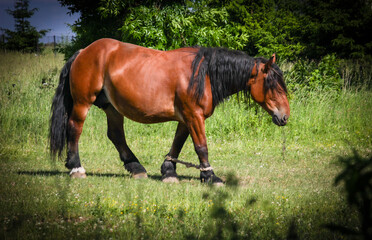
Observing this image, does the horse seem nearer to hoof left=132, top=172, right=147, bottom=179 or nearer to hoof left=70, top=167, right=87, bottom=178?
hoof left=70, top=167, right=87, bottom=178

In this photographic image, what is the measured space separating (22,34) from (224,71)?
86.0 feet

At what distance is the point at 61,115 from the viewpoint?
591 cm

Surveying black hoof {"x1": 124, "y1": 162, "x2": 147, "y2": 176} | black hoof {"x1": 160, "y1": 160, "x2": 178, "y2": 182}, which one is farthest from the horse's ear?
black hoof {"x1": 124, "y1": 162, "x2": 147, "y2": 176}

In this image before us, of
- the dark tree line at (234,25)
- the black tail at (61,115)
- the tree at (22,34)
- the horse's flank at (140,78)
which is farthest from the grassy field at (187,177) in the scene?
the tree at (22,34)

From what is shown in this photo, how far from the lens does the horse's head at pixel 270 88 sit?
5.24 m

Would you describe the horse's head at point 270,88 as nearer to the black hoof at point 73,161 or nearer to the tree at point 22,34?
the black hoof at point 73,161

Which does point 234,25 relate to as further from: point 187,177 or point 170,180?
point 170,180

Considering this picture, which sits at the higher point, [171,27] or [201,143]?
[171,27]

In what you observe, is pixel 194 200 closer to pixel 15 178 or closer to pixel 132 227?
pixel 132 227

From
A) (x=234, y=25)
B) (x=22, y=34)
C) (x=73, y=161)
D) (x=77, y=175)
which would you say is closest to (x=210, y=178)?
(x=77, y=175)

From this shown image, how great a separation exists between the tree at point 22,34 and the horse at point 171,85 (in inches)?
900

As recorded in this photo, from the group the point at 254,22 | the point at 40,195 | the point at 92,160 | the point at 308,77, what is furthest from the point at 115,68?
the point at 254,22

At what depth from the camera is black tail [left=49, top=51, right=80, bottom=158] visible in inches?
230

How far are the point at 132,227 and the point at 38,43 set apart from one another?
2796 centimetres
